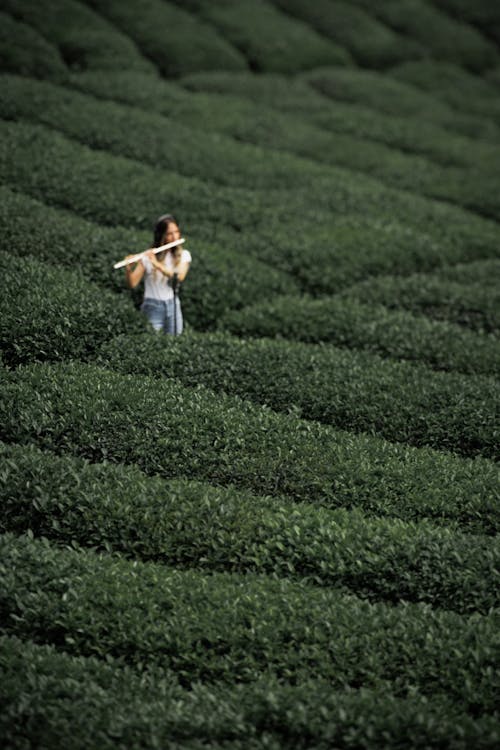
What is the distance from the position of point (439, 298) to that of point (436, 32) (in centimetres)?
2522

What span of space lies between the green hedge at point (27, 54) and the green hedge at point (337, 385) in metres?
15.4

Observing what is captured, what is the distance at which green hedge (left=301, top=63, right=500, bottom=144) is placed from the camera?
1315 inches

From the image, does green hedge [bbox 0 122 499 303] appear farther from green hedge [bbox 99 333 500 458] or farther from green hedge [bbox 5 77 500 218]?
green hedge [bbox 99 333 500 458]

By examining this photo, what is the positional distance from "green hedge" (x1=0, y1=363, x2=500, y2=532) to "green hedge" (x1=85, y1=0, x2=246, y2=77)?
21685 millimetres

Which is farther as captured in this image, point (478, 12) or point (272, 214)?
point (478, 12)

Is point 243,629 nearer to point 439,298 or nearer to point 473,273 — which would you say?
point 439,298

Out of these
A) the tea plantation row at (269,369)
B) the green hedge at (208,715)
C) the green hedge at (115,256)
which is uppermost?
the green hedge at (115,256)

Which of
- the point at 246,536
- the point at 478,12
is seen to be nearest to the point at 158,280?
the point at 246,536

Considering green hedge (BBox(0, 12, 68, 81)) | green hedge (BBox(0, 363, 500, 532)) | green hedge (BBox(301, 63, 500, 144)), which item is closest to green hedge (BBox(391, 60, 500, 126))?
green hedge (BBox(301, 63, 500, 144))

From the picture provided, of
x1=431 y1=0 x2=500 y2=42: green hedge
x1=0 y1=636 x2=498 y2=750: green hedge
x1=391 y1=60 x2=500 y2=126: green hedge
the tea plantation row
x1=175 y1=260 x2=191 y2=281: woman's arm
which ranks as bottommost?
x1=0 y1=636 x2=498 y2=750: green hedge

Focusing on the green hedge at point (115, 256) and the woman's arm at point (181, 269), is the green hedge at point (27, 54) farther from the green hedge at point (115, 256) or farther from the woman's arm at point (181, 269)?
the woman's arm at point (181, 269)

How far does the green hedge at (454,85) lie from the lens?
35.5 metres

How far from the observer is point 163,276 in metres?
16.4

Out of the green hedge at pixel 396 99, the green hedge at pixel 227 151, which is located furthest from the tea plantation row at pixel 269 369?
the green hedge at pixel 396 99
